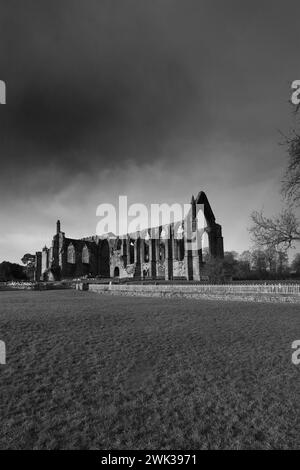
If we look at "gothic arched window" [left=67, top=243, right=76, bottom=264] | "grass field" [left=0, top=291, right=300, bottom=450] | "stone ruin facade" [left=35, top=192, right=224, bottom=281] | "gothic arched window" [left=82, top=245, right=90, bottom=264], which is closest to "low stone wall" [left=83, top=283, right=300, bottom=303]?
"grass field" [left=0, top=291, right=300, bottom=450]

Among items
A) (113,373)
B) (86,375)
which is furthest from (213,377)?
(86,375)

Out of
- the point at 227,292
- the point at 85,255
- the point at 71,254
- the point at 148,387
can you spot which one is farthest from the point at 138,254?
the point at 148,387

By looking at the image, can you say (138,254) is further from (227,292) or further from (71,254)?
(227,292)

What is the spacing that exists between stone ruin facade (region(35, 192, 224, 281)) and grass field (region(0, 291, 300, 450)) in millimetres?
24610

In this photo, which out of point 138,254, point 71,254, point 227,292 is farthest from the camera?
point 71,254

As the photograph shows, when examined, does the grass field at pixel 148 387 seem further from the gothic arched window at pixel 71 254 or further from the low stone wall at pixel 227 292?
the gothic arched window at pixel 71 254

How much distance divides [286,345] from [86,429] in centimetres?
611

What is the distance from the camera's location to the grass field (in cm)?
387

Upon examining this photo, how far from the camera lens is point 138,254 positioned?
6034 centimetres

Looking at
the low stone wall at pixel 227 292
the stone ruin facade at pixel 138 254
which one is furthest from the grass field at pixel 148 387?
the stone ruin facade at pixel 138 254

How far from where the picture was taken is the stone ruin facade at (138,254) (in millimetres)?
43000

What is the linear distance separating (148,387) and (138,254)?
2169 inches

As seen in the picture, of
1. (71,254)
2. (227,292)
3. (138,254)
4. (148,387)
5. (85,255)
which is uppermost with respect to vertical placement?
(71,254)
